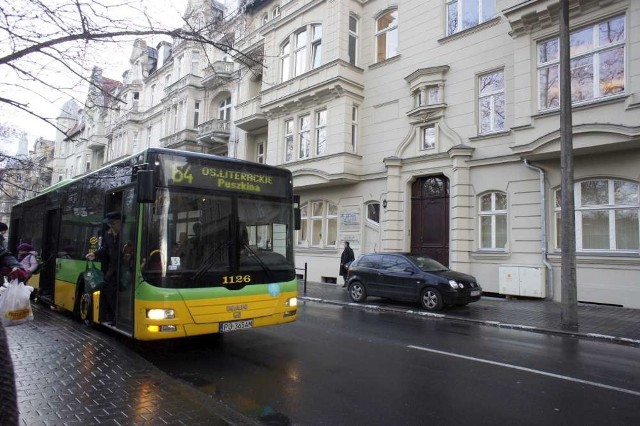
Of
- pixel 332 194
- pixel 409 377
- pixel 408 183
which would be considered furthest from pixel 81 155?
pixel 409 377

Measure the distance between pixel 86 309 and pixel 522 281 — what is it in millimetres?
11816

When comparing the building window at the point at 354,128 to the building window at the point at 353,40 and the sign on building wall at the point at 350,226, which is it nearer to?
the building window at the point at 353,40

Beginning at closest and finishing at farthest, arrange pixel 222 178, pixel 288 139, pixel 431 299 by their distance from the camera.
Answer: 1. pixel 222 178
2. pixel 431 299
3. pixel 288 139

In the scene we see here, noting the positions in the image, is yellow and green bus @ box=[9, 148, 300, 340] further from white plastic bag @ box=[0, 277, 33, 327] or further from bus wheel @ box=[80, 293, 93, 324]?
white plastic bag @ box=[0, 277, 33, 327]

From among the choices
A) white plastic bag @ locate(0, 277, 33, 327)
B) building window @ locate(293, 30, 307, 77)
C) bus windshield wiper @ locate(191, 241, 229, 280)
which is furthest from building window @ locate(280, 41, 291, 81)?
white plastic bag @ locate(0, 277, 33, 327)

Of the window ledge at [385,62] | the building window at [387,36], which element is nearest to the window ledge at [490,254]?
the window ledge at [385,62]

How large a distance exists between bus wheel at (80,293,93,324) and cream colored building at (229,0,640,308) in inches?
208

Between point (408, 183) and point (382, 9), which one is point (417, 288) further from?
point (382, 9)

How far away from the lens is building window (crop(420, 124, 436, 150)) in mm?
17514

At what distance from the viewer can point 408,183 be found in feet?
59.7

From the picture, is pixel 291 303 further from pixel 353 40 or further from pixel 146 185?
pixel 353 40

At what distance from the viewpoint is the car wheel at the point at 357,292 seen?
46.4ft

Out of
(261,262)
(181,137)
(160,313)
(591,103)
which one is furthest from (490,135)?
(181,137)

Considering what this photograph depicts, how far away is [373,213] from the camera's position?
766 inches
